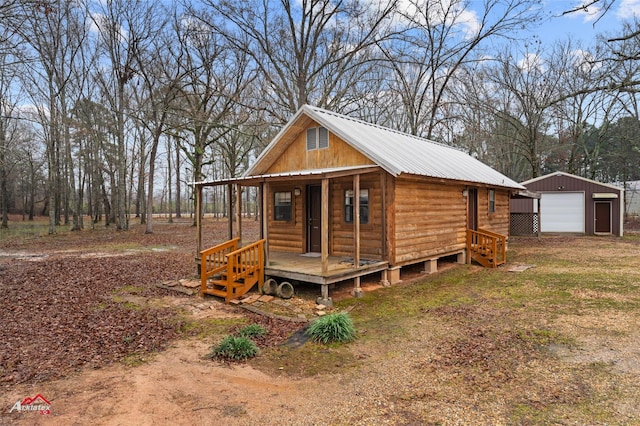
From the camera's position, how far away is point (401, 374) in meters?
4.88

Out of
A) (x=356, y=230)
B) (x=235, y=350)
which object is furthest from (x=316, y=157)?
(x=235, y=350)

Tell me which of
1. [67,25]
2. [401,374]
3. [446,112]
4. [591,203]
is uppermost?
[67,25]

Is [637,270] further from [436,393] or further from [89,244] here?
[89,244]

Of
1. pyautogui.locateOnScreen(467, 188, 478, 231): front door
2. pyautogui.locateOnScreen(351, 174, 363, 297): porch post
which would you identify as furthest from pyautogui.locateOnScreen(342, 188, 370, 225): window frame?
pyautogui.locateOnScreen(467, 188, 478, 231): front door

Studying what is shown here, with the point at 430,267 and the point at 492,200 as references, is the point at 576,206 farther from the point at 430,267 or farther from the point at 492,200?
the point at 430,267

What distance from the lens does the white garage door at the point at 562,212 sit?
2252cm

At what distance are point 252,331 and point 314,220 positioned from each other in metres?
5.77

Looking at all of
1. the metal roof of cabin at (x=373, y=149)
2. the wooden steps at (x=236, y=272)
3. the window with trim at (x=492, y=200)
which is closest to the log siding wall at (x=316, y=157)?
the metal roof of cabin at (x=373, y=149)

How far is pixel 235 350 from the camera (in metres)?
5.50

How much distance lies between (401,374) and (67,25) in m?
28.9

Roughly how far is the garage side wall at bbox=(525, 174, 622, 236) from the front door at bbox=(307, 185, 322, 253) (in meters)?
18.1

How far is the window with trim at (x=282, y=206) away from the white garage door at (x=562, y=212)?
1850 centimetres

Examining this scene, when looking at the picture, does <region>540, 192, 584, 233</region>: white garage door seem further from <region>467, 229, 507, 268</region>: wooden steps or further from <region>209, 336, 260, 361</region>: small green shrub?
<region>209, 336, 260, 361</region>: small green shrub

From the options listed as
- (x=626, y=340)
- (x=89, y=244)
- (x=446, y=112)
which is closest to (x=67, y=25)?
(x=89, y=244)
